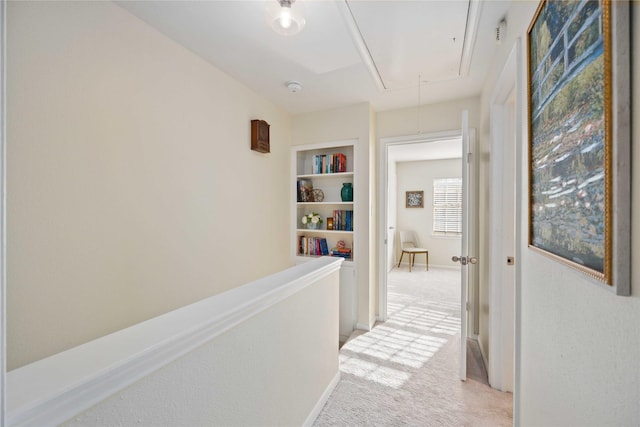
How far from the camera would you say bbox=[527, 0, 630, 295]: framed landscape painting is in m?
0.54

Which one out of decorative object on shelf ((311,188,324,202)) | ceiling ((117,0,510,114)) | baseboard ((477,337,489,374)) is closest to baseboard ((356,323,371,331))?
baseboard ((477,337,489,374))

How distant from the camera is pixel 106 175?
1532mm

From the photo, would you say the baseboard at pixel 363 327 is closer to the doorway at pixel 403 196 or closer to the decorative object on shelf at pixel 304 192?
the doorway at pixel 403 196

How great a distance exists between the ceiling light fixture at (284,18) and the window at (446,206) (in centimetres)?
520

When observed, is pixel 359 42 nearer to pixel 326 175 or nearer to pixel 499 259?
pixel 326 175

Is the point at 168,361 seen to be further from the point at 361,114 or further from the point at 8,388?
the point at 361,114

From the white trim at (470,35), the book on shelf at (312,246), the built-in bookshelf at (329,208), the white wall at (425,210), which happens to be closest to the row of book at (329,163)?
the built-in bookshelf at (329,208)

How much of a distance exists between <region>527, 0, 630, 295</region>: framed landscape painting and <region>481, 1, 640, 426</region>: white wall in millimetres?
20

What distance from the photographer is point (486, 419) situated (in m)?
1.66

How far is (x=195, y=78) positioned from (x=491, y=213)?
242cm

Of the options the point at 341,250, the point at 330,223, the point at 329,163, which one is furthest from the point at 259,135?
the point at 341,250

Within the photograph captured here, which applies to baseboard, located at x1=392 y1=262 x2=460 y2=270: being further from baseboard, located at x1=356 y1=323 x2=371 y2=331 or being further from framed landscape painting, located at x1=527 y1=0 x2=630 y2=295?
framed landscape painting, located at x1=527 y1=0 x2=630 y2=295

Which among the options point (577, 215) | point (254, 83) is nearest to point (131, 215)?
point (254, 83)

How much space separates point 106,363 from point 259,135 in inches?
93.2
